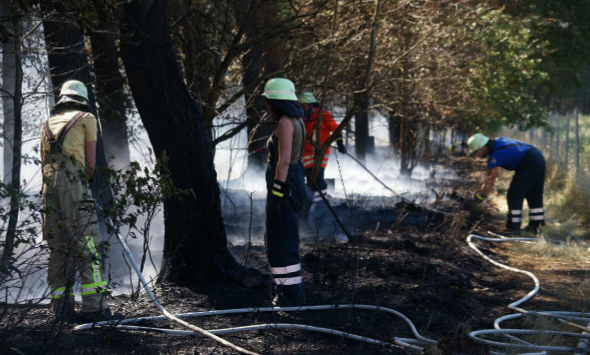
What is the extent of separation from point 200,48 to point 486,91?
11237mm

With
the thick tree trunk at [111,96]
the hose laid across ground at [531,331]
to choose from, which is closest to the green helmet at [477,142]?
the hose laid across ground at [531,331]

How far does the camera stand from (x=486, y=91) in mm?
18344

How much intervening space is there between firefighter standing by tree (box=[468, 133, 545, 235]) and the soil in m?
1.11

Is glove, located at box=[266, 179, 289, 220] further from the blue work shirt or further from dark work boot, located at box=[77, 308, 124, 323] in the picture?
the blue work shirt

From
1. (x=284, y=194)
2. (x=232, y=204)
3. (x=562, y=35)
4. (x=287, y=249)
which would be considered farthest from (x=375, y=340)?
(x=562, y=35)

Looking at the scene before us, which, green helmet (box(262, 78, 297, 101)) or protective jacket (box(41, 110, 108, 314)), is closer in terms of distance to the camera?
protective jacket (box(41, 110, 108, 314))

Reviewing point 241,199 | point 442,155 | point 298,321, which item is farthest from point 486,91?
point 298,321

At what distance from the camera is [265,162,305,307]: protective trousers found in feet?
17.2

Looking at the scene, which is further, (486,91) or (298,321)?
(486,91)

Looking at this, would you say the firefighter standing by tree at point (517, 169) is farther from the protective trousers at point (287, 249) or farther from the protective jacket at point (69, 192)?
the protective jacket at point (69, 192)

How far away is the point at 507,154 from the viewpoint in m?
9.63

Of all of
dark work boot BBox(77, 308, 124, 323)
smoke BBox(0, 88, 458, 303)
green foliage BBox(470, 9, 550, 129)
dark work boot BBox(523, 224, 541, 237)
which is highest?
green foliage BBox(470, 9, 550, 129)

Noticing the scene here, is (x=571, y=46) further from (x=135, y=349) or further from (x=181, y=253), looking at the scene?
(x=135, y=349)

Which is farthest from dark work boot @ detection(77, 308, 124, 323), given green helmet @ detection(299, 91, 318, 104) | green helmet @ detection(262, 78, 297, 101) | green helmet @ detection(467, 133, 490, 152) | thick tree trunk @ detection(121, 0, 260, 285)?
green helmet @ detection(467, 133, 490, 152)
